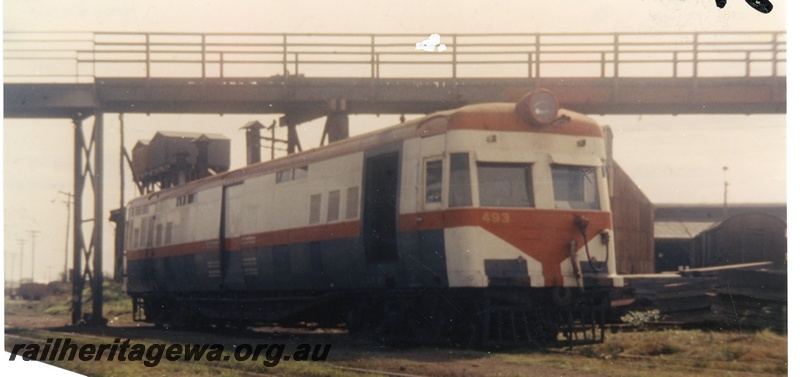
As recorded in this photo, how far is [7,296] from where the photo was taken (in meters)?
18.1

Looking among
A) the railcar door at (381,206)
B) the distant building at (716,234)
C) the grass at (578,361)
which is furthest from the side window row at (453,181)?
Answer: the distant building at (716,234)

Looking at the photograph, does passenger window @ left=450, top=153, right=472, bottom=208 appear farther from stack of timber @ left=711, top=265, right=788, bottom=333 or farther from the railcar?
stack of timber @ left=711, top=265, right=788, bottom=333

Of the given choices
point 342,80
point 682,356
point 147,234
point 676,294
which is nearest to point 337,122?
point 342,80

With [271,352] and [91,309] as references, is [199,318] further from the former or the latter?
[271,352]

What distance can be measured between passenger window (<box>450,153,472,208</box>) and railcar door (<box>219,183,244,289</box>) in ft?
17.2

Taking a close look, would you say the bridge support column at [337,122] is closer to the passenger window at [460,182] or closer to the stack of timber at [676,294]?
the passenger window at [460,182]

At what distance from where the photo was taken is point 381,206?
11789mm

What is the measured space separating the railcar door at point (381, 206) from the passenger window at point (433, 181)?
1.73ft

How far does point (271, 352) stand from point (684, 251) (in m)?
4.88

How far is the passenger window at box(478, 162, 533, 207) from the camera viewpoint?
1084 cm

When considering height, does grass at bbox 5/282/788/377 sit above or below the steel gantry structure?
below

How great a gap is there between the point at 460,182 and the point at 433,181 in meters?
0.35

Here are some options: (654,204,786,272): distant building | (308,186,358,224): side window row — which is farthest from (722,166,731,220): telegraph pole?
(308,186,358,224): side window row

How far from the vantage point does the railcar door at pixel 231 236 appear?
15.3 m
